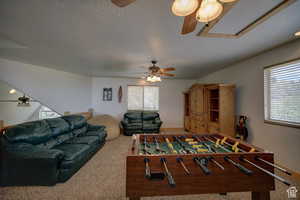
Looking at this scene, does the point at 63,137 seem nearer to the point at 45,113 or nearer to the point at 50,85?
the point at 45,113

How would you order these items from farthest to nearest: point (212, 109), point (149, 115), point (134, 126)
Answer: point (149, 115) < point (134, 126) < point (212, 109)

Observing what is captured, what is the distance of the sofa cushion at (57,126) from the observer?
8.77 feet

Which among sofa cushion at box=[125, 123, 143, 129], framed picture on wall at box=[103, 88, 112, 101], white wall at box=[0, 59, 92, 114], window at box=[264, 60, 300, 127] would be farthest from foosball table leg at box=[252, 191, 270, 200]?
framed picture on wall at box=[103, 88, 112, 101]

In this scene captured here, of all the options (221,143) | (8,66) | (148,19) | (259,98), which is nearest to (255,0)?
(148,19)

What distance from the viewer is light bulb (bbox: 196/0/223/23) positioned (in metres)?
1.12

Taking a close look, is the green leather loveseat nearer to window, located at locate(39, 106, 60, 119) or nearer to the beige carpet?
the beige carpet

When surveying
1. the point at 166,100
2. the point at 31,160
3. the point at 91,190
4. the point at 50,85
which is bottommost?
the point at 91,190

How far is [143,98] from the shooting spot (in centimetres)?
604

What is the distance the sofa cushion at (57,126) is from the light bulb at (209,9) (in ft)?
10.7

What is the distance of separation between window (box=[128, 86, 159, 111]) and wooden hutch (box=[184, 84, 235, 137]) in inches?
69.3

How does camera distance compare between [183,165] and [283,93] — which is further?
[283,93]

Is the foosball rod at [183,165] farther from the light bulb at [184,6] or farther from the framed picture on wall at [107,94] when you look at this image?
the framed picture on wall at [107,94]

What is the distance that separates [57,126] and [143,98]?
12.3ft

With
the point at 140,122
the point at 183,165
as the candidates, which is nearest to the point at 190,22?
the point at 183,165
